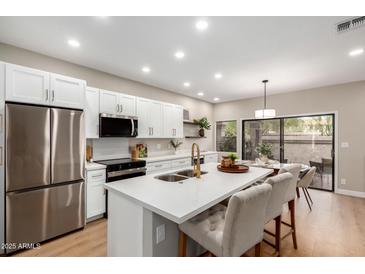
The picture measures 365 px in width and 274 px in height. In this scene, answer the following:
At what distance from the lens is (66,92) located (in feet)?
8.16

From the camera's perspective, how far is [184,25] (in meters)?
2.06

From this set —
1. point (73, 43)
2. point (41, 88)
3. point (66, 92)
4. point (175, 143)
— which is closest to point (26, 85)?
point (41, 88)

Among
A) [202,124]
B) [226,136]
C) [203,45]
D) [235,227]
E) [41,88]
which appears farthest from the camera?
[226,136]

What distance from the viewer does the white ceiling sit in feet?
6.68

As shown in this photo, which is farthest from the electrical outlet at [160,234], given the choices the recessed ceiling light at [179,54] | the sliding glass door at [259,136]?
the sliding glass door at [259,136]

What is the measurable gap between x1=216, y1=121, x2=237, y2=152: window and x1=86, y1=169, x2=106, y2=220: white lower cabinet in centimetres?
451

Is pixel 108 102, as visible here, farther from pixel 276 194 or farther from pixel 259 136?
pixel 259 136

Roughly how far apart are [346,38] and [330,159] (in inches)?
131

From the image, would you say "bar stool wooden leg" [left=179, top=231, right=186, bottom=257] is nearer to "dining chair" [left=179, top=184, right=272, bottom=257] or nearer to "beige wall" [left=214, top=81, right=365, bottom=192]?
"dining chair" [left=179, top=184, right=272, bottom=257]

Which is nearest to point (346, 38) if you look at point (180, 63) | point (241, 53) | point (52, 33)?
point (241, 53)

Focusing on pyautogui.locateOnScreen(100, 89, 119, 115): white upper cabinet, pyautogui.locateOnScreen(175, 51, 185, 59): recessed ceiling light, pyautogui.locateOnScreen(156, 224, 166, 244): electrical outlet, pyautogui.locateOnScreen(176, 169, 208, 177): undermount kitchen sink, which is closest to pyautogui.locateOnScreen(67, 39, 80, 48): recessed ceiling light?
pyautogui.locateOnScreen(100, 89, 119, 115): white upper cabinet

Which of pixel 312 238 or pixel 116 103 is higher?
pixel 116 103

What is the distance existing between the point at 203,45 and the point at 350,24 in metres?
1.69

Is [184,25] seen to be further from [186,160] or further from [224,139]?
[224,139]
